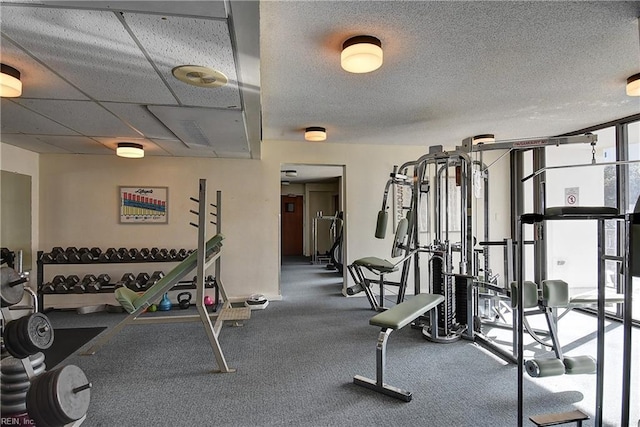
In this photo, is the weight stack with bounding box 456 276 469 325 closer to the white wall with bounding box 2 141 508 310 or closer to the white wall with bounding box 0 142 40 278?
the white wall with bounding box 2 141 508 310

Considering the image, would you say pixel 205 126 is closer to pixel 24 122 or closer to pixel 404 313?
pixel 24 122

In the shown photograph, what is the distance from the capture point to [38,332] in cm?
158

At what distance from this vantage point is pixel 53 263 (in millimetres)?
4012

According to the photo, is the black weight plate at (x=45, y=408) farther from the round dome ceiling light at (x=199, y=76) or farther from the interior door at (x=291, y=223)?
the interior door at (x=291, y=223)

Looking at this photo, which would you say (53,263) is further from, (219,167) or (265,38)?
(265,38)

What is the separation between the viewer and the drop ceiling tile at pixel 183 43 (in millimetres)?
1455

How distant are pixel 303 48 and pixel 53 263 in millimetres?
3949

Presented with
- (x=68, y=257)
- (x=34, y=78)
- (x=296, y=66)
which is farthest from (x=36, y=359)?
(x=68, y=257)

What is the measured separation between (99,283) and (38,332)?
273cm

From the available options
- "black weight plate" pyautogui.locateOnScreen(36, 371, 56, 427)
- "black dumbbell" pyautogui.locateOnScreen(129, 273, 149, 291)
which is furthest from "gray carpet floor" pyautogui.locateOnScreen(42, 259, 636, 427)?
"black dumbbell" pyautogui.locateOnScreen(129, 273, 149, 291)

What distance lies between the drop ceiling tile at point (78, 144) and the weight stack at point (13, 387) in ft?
8.32

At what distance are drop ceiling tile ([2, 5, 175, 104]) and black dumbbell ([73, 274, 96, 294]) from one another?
2587 mm

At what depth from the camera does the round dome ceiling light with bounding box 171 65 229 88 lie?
190cm

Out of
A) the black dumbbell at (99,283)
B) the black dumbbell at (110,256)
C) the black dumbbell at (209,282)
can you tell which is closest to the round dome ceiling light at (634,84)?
the black dumbbell at (209,282)
